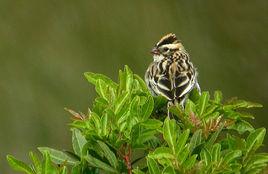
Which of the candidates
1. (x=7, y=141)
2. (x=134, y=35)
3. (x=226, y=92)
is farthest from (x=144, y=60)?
(x=7, y=141)

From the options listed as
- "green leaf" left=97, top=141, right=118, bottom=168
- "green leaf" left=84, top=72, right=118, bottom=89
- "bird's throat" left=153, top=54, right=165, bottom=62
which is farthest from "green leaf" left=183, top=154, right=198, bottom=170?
"bird's throat" left=153, top=54, right=165, bottom=62

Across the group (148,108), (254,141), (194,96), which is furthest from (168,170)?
(194,96)

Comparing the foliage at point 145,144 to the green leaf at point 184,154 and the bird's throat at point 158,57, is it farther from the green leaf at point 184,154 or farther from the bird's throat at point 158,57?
the bird's throat at point 158,57

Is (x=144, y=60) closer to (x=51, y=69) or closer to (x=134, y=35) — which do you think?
(x=134, y=35)

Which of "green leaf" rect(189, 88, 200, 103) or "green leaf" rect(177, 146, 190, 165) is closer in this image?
"green leaf" rect(177, 146, 190, 165)

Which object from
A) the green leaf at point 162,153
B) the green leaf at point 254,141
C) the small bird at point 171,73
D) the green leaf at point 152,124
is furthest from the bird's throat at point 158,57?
the green leaf at point 162,153

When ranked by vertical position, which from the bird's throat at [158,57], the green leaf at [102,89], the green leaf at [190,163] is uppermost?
the bird's throat at [158,57]

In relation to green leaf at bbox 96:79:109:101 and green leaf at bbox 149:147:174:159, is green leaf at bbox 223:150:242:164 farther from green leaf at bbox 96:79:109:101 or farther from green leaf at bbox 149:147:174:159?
green leaf at bbox 96:79:109:101
